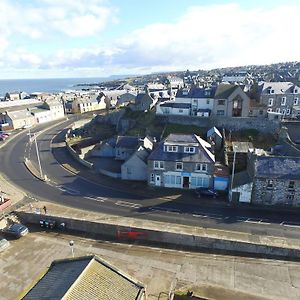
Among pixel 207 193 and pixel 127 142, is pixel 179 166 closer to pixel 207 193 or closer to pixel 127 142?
pixel 207 193

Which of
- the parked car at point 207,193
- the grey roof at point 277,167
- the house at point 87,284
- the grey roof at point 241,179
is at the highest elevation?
the house at point 87,284

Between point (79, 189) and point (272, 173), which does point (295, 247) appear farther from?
point (79, 189)

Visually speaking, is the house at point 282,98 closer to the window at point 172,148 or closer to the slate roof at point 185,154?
the slate roof at point 185,154

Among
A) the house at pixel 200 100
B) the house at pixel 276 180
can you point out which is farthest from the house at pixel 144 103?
the house at pixel 276 180

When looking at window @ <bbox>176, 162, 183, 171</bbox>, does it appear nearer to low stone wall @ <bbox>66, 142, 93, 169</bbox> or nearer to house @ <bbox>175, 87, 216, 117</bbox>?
low stone wall @ <bbox>66, 142, 93, 169</bbox>

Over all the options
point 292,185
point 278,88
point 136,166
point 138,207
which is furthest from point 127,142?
point 278,88

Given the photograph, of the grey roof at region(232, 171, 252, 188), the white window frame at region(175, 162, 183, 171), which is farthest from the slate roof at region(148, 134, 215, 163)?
the grey roof at region(232, 171, 252, 188)
